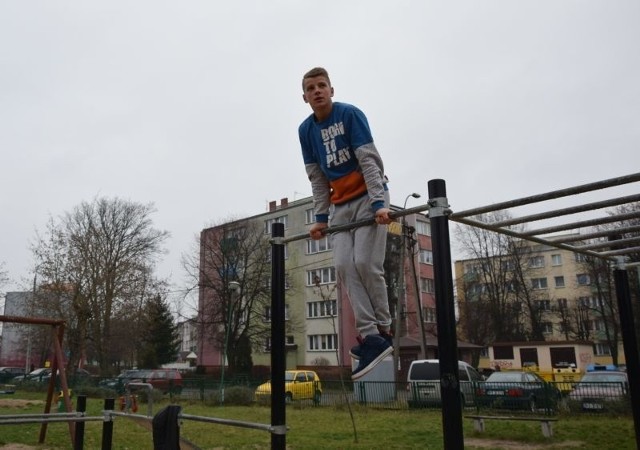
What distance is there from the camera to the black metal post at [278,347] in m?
3.42

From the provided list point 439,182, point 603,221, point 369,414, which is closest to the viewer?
point 439,182

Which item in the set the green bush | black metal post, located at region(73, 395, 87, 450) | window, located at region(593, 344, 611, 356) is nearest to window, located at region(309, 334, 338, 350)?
the green bush

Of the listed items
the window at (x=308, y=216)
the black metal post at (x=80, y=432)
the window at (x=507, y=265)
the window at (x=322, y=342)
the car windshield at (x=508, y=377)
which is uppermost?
the window at (x=308, y=216)

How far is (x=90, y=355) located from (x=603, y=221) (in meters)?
49.1

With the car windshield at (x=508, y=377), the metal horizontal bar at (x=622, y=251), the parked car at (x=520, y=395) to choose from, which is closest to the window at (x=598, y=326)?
the car windshield at (x=508, y=377)

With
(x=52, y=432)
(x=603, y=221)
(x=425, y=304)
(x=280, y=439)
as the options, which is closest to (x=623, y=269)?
(x=603, y=221)

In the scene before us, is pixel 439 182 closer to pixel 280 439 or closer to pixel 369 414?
pixel 280 439

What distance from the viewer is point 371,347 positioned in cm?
313

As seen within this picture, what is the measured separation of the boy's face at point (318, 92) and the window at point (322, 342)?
35.7 metres

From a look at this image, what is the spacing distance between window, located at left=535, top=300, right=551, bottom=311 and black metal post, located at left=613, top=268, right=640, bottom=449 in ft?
130

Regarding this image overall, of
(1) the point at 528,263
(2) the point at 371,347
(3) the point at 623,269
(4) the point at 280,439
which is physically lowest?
(4) the point at 280,439

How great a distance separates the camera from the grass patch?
9.58 meters

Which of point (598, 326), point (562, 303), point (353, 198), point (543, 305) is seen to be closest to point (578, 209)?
point (353, 198)

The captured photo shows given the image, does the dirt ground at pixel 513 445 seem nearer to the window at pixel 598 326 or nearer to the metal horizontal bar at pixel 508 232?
the metal horizontal bar at pixel 508 232
